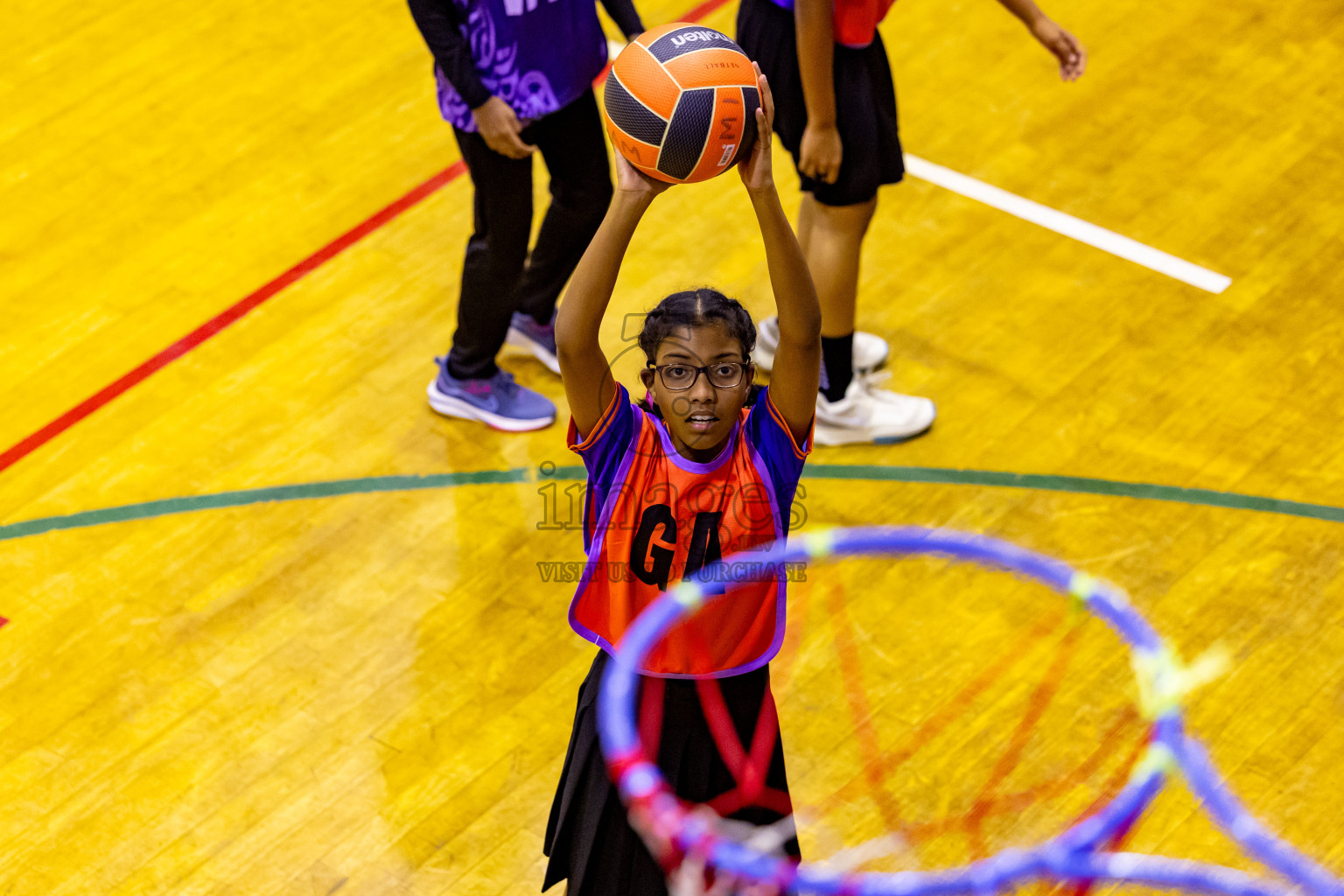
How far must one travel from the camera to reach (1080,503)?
14.2 feet

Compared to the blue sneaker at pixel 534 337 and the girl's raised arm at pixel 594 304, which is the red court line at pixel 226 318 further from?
the girl's raised arm at pixel 594 304

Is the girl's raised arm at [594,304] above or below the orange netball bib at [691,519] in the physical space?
above

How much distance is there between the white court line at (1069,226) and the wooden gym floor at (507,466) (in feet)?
0.17

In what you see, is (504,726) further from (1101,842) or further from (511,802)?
(1101,842)

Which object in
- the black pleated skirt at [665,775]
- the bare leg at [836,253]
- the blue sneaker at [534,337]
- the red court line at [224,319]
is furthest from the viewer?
the blue sneaker at [534,337]

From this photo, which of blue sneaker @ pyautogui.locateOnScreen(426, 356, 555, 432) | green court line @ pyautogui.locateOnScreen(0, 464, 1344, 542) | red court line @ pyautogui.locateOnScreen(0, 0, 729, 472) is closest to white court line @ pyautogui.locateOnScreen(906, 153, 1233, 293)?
green court line @ pyautogui.locateOnScreen(0, 464, 1344, 542)

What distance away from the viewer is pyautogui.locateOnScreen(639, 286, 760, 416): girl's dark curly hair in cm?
275

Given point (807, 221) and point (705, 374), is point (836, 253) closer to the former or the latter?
point (807, 221)

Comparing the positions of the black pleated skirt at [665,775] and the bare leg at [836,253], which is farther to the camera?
the bare leg at [836,253]

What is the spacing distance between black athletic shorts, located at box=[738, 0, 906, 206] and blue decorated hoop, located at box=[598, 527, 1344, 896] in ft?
6.54

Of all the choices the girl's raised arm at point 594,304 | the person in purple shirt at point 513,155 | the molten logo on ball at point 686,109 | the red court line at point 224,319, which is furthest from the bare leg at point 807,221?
the girl's raised arm at point 594,304

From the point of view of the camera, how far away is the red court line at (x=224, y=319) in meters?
4.67

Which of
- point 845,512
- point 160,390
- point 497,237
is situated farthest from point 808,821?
point 160,390

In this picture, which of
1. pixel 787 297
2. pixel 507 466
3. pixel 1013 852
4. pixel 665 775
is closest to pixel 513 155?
pixel 507 466
